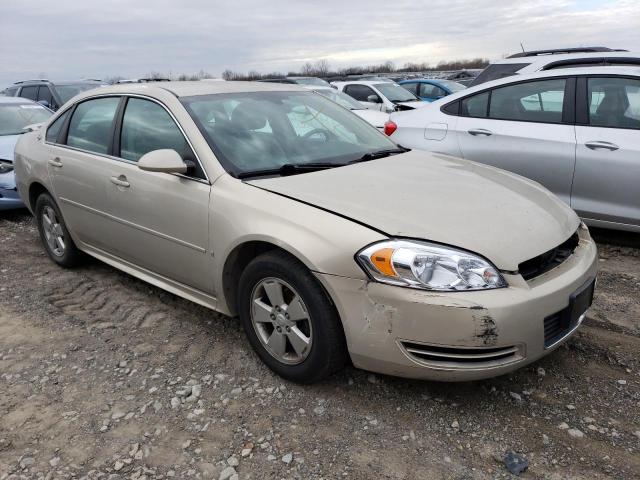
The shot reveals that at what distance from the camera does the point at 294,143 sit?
11.3ft

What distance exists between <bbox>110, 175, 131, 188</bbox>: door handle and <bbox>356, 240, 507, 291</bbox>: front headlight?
1901mm

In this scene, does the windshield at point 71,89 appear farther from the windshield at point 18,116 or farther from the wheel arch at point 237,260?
the wheel arch at point 237,260

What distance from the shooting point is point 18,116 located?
813 cm

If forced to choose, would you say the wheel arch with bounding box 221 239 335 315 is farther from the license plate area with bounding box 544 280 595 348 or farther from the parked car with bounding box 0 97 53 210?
the parked car with bounding box 0 97 53 210

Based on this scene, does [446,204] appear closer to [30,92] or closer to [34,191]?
[34,191]

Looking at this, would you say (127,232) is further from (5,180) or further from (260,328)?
(5,180)

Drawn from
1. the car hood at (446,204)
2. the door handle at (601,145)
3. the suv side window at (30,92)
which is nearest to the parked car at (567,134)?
the door handle at (601,145)

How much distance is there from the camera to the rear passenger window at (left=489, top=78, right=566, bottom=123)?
479 centimetres

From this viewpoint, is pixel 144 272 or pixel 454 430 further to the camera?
pixel 144 272

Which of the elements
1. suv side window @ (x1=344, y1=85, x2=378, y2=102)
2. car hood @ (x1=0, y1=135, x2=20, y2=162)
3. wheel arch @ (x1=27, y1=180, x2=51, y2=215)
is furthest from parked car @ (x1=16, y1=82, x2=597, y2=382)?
suv side window @ (x1=344, y1=85, x2=378, y2=102)

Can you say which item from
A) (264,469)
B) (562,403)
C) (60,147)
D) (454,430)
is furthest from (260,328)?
(60,147)

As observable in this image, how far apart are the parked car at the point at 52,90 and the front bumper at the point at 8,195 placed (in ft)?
17.6

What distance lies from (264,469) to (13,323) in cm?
239

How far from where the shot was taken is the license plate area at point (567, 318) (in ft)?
8.37
